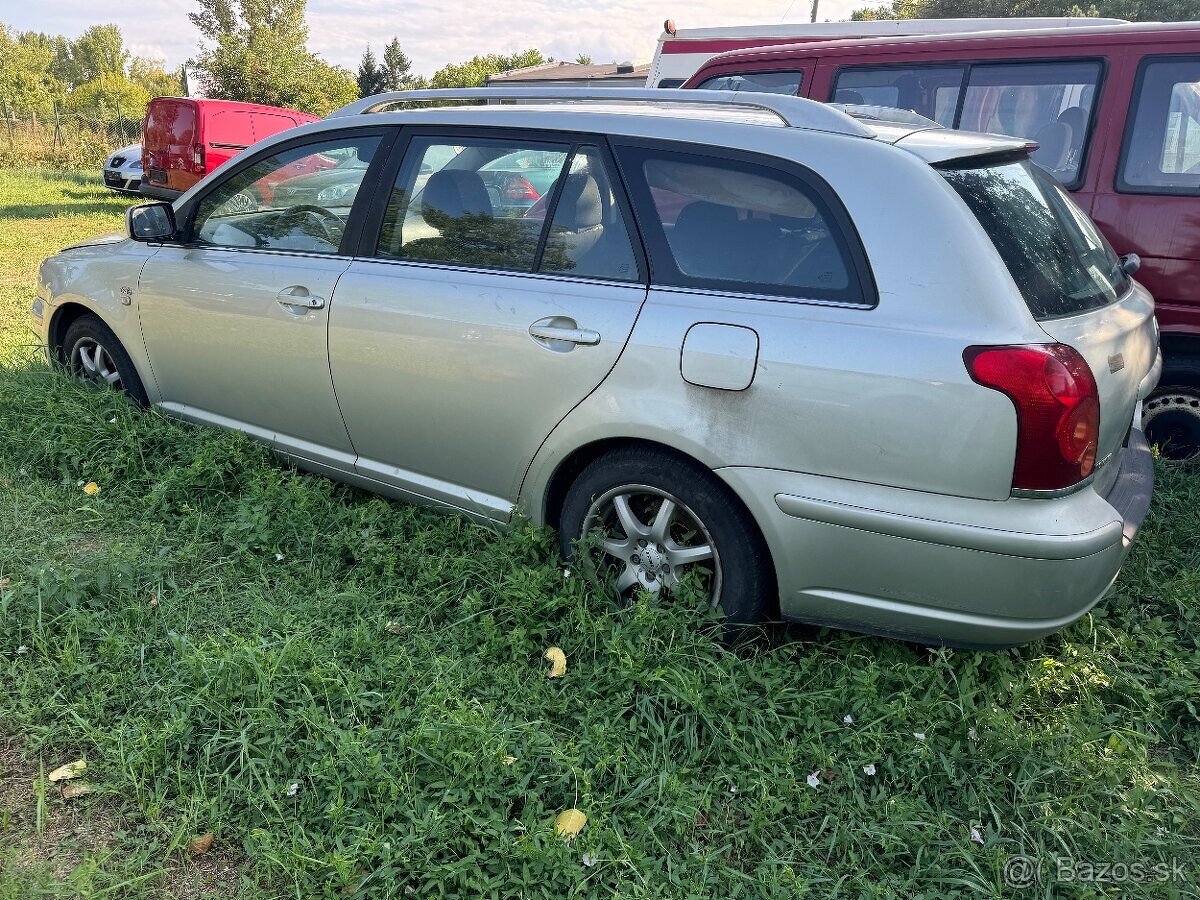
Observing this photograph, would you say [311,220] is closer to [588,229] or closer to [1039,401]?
[588,229]

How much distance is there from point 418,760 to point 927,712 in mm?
1435

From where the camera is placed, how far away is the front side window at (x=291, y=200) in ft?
12.0

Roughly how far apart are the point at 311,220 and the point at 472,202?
0.81 m

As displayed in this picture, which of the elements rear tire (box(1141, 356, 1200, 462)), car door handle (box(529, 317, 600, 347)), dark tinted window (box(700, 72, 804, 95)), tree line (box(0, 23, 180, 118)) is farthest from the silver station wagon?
tree line (box(0, 23, 180, 118))

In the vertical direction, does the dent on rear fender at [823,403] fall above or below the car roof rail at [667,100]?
below

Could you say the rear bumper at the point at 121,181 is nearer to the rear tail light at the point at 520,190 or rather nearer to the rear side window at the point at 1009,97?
the rear side window at the point at 1009,97

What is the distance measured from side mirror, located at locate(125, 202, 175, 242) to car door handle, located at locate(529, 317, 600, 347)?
209 cm

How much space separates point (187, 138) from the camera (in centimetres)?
1295

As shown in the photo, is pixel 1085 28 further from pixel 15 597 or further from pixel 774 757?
pixel 15 597

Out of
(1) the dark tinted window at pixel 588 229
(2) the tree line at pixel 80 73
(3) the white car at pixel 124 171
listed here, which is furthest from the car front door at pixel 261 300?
(2) the tree line at pixel 80 73

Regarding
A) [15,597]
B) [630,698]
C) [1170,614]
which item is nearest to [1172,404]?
[1170,614]

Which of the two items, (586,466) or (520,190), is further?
(520,190)

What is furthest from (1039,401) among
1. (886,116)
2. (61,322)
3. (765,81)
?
(61,322)

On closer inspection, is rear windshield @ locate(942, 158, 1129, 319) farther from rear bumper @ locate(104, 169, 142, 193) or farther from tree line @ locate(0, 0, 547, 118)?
tree line @ locate(0, 0, 547, 118)
